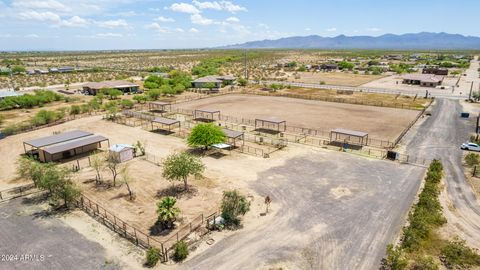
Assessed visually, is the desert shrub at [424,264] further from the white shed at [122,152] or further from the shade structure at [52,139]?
the shade structure at [52,139]

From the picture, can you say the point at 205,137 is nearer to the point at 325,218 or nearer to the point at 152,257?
the point at 325,218

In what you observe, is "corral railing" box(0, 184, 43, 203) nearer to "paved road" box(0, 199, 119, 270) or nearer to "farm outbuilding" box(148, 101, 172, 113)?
"paved road" box(0, 199, 119, 270)

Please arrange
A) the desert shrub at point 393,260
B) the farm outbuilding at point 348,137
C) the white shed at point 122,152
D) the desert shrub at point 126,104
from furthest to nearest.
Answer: the desert shrub at point 126,104
the farm outbuilding at point 348,137
the white shed at point 122,152
the desert shrub at point 393,260

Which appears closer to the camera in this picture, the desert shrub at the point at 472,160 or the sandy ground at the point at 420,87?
the desert shrub at the point at 472,160

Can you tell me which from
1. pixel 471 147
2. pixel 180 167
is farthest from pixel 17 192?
pixel 471 147

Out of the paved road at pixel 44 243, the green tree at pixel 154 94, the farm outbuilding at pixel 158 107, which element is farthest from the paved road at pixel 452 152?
the green tree at pixel 154 94

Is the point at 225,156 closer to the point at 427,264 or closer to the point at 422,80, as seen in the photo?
the point at 427,264

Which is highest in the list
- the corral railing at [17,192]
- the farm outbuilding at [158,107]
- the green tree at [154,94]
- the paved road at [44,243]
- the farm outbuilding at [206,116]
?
the green tree at [154,94]
